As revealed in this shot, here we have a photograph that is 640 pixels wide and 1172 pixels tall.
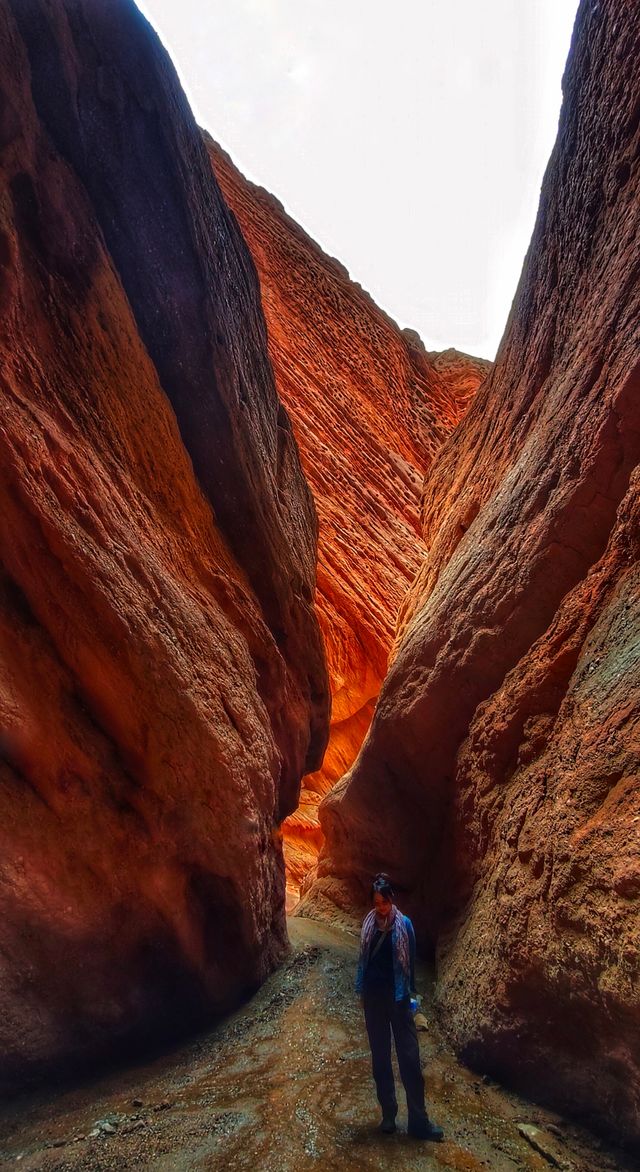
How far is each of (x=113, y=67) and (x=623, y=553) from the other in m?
6.15

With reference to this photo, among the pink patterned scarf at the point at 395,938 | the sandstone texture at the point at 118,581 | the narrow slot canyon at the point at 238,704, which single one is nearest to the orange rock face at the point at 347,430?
the narrow slot canyon at the point at 238,704

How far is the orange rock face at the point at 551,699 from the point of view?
3.16 metres

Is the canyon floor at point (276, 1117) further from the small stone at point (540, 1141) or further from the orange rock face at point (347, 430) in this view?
the orange rock face at point (347, 430)

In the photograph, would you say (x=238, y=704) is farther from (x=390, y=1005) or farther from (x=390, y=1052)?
(x=390, y=1052)

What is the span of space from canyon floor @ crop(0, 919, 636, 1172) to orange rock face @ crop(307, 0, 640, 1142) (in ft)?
0.83

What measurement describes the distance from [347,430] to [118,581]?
15994 mm

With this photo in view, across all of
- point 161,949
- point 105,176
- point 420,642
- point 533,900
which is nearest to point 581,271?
point 420,642

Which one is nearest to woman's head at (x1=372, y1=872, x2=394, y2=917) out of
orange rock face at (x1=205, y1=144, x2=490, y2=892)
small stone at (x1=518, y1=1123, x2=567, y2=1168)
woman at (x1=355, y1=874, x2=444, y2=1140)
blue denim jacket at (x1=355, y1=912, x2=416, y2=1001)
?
woman at (x1=355, y1=874, x2=444, y2=1140)

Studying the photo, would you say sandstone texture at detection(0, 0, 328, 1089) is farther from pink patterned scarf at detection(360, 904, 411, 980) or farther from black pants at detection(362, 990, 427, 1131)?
black pants at detection(362, 990, 427, 1131)

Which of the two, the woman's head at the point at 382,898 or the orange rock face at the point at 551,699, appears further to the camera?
the woman's head at the point at 382,898

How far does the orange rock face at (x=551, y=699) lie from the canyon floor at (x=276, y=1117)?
10.0 inches

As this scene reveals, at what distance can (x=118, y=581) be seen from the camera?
4.46 metres

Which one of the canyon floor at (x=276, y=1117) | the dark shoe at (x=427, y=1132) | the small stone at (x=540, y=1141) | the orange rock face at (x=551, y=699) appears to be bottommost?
the canyon floor at (x=276, y=1117)

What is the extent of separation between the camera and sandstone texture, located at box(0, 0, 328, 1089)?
3998mm
